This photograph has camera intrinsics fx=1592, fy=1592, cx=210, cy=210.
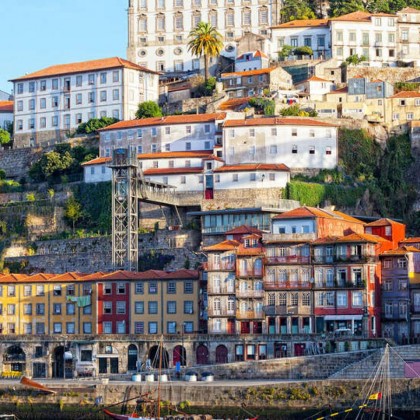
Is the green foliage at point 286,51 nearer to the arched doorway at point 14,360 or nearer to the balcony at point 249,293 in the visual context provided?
the balcony at point 249,293

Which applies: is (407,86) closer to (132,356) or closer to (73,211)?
(73,211)

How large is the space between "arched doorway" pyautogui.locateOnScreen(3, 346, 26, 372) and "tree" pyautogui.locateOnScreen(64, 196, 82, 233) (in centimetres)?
2135

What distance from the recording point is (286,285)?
10212cm

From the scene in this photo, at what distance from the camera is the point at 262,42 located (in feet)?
491

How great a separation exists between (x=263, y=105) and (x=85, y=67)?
1922cm

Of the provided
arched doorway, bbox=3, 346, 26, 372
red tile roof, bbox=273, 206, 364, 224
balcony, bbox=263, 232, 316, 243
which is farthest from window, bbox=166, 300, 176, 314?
arched doorway, bbox=3, 346, 26, 372

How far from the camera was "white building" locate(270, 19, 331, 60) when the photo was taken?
5866 inches

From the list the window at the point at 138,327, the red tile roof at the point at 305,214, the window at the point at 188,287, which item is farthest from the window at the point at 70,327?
the red tile roof at the point at 305,214

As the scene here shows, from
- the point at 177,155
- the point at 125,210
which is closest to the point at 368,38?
the point at 177,155

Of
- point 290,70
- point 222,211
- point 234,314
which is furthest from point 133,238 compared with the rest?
point 290,70

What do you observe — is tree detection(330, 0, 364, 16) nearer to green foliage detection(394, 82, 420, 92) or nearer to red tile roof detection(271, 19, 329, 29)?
red tile roof detection(271, 19, 329, 29)

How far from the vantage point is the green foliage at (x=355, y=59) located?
145 m

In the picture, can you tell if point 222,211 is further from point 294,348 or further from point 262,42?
point 262,42

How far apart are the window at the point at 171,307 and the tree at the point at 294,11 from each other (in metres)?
55.4
